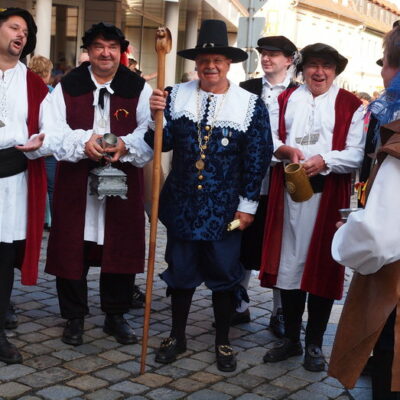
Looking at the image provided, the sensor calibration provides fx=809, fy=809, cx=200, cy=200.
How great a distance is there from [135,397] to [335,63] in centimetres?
237

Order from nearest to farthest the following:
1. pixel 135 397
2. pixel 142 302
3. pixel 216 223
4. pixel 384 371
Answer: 1. pixel 384 371
2. pixel 135 397
3. pixel 216 223
4. pixel 142 302

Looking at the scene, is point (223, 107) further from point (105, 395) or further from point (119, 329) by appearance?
point (105, 395)

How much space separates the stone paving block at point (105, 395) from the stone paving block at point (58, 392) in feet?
0.26

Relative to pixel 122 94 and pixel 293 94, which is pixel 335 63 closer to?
pixel 293 94

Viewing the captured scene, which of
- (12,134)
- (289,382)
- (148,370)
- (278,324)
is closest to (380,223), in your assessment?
(289,382)

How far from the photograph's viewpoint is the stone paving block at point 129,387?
446 cm

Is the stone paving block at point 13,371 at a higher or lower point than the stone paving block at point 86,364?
lower

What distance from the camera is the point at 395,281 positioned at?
10.0 ft

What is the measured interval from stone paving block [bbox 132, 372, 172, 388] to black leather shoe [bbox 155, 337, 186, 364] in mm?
219

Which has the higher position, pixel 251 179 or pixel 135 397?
pixel 251 179

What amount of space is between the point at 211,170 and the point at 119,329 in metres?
1.29

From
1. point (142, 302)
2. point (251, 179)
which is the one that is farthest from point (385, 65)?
point (142, 302)

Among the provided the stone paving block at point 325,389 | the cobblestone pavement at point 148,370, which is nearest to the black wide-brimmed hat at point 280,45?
the cobblestone pavement at point 148,370

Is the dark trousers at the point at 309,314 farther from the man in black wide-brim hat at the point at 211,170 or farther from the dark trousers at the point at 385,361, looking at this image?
the dark trousers at the point at 385,361
